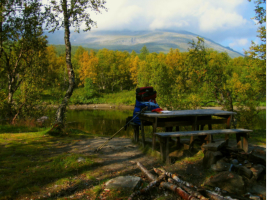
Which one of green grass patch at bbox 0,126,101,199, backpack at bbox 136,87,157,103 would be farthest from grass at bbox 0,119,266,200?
backpack at bbox 136,87,157,103

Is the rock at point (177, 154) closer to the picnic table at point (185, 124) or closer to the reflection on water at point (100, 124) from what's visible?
the picnic table at point (185, 124)

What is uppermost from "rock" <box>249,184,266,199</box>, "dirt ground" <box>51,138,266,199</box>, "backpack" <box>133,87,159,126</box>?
"backpack" <box>133,87,159,126</box>

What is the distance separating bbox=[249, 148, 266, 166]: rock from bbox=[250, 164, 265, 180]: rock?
14 centimetres

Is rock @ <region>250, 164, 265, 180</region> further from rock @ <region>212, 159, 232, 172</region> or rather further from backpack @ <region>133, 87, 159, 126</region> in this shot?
backpack @ <region>133, 87, 159, 126</region>

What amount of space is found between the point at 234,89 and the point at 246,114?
1.64m

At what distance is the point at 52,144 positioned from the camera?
25.3 feet

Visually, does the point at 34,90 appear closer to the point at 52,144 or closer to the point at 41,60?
the point at 41,60

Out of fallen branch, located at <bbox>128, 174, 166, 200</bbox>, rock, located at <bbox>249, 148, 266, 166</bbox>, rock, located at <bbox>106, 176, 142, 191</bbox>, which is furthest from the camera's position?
rock, located at <bbox>249, 148, 266, 166</bbox>

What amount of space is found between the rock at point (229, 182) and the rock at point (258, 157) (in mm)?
1000

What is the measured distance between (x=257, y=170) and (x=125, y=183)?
2.82 m

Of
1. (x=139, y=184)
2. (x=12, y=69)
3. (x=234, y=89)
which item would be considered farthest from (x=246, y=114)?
(x=12, y=69)

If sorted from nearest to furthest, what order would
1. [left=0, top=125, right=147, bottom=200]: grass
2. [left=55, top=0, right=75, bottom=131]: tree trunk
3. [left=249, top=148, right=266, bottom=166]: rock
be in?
[left=0, top=125, right=147, bottom=200]: grass
[left=249, top=148, right=266, bottom=166]: rock
[left=55, top=0, right=75, bottom=131]: tree trunk

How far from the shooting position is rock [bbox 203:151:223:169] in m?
5.05

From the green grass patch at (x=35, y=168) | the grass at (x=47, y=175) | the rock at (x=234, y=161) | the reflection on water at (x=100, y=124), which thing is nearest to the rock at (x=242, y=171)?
the rock at (x=234, y=161)
